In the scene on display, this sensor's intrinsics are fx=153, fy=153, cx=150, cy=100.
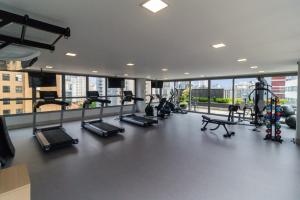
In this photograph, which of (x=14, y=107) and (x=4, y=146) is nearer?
(x=4, y=146)

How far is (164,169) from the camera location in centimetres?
289

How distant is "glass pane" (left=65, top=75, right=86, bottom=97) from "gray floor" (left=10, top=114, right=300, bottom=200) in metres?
3.65

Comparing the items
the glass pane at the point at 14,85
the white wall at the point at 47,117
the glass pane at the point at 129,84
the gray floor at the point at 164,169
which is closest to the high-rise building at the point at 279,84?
the gray floor at the point at 164,169

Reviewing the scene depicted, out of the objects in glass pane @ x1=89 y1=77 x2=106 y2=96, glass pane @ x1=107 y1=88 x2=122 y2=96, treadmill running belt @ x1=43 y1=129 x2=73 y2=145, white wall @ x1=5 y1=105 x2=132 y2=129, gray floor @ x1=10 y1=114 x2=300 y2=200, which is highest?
glass pane @ x1=89 y1=77 x2=106 y2=96

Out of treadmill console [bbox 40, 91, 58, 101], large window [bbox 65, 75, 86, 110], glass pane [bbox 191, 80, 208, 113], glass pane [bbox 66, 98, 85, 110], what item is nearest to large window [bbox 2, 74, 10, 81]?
treadmill console [bbox 40, 91, 58, 101]

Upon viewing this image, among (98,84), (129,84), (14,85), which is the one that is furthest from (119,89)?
(14,85)

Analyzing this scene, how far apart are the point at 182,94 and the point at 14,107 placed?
364 inches

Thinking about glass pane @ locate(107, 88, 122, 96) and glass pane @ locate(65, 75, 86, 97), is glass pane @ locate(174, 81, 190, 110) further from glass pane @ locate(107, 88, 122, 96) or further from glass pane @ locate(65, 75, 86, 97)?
glass pane @ locate(65, 75, 86, 97)

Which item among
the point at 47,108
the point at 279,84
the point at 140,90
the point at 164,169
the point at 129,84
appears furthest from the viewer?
the point at 129,84

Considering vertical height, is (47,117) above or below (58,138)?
above

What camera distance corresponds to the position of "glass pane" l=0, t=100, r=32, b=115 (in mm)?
5922

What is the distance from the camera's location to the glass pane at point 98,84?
8.73 m

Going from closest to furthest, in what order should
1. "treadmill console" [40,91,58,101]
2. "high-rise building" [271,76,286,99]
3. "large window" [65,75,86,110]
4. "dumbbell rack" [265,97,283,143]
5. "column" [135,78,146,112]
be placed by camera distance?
"dumbbell rack" [265,97,283,143]
"treadmill console" [40,91,58,101]
"high-rise building" [271,76,286,99]
"large window" [65,75,86,110]
"column" [135,78,146,112]

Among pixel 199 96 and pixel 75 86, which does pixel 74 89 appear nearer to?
pixel 75 86
